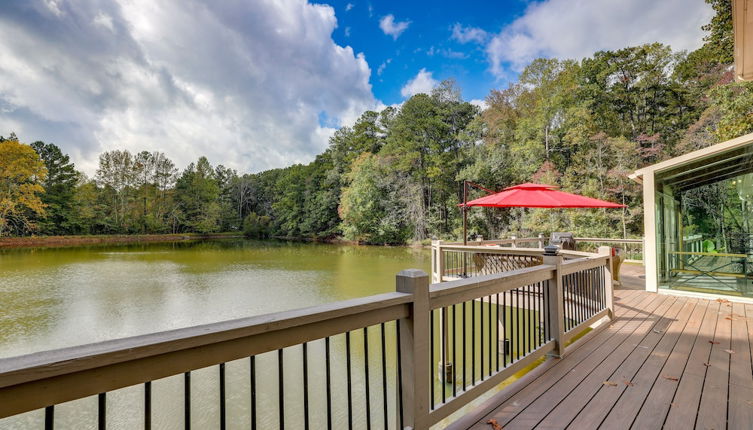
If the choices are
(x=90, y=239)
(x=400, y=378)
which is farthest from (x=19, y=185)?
(x=400, y=378)

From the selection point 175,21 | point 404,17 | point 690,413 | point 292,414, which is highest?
point 404,17

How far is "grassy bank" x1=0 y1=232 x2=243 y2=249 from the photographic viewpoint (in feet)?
81.5

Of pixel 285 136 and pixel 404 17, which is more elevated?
pixel 404 17

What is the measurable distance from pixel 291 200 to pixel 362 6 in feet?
75.7

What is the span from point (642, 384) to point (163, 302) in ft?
34.7

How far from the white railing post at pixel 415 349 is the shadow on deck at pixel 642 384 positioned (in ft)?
1.64

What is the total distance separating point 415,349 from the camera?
1.67 m

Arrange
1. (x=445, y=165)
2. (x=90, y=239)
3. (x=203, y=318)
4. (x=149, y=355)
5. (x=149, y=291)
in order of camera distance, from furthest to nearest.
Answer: (x=90, y=239) → (x=445, y=165) → (x=149, y=291) → (x=203, y=318) → (x=149, y=355)

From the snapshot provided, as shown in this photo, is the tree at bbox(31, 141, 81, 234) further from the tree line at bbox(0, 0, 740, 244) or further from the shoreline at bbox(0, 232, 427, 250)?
the shoreline at bbox(0, 232, 427, 250)

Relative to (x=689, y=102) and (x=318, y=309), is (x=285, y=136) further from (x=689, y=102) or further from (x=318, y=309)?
(x=318, y=309)

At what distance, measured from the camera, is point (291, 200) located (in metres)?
35.4

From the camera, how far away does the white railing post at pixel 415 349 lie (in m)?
1.67

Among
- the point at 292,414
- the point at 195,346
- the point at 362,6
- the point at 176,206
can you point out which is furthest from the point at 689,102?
the point at 176,206

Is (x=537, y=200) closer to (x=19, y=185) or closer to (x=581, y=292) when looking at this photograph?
(x=581, y=292)
